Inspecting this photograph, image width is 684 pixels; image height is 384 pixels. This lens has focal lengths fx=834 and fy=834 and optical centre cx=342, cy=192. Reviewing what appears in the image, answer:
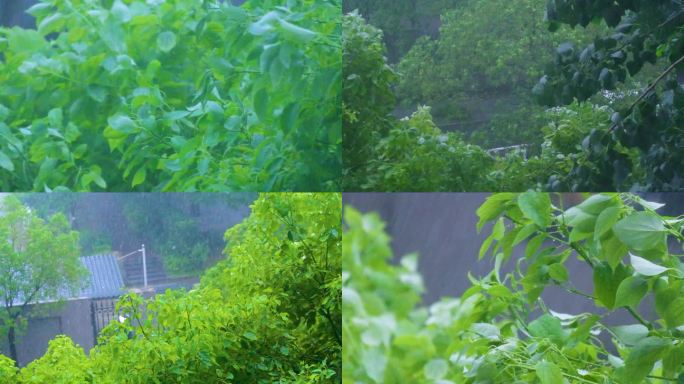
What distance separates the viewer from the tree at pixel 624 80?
1.59m

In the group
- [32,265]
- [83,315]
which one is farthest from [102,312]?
[32,265]

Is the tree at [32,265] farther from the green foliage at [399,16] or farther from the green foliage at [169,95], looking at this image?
the green foliage at [399,16]

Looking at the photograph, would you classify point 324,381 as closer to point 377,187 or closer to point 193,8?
point 377,187

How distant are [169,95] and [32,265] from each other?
455mm

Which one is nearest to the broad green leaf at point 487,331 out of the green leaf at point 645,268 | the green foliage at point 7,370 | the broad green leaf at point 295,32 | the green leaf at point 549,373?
the green leaf at point 549,373

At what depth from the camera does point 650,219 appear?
47.7 inches

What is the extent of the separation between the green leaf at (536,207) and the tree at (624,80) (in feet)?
1.02

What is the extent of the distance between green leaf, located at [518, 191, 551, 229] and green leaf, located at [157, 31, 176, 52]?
81 cm

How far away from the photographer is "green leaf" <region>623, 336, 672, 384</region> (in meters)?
1.20

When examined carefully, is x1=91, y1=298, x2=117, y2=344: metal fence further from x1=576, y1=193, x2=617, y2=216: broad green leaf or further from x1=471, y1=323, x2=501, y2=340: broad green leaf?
x1=576, y1=193, x2=617, y2=216: broad green leaf

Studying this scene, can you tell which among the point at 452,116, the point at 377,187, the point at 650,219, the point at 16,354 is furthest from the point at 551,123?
the point at 16,354

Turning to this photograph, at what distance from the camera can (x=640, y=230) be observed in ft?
3.97

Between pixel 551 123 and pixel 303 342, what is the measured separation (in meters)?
0.70

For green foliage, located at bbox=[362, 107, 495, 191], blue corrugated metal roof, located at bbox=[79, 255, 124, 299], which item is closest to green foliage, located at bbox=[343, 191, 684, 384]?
green foliage, located at bbox=[362, 107, 495, 191]
